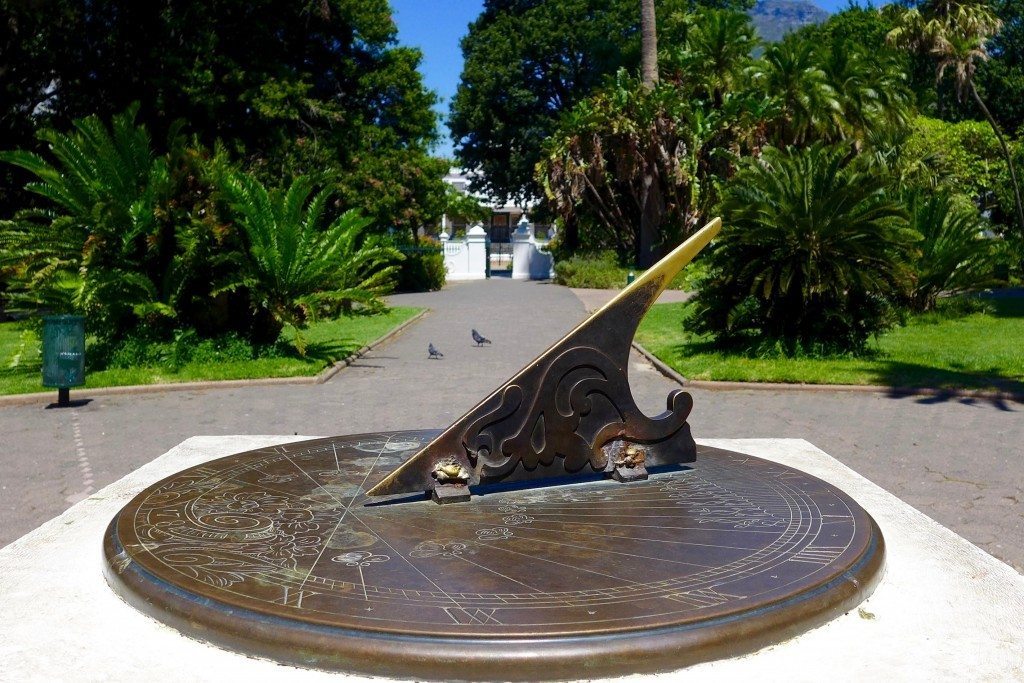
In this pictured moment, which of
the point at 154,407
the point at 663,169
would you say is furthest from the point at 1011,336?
the point at 663,169

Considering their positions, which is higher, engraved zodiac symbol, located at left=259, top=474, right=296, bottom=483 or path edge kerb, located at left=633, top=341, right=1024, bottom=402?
engraved zodiac symbol, located at left=259, top=474, right=296, bottom=483

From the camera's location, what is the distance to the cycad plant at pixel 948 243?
17.7m

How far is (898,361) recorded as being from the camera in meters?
13.0

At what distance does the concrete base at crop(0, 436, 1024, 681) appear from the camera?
3250 millimetres

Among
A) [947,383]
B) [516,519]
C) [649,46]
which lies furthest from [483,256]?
[516,519]

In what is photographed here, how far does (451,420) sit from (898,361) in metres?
7.10

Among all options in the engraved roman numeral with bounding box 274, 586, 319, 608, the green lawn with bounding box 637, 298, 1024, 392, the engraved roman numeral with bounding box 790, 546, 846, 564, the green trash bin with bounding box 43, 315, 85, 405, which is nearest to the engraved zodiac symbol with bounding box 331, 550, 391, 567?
the engraved roman numeral with bounding box 274, 586, 319, 608

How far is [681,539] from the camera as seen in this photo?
421 cm

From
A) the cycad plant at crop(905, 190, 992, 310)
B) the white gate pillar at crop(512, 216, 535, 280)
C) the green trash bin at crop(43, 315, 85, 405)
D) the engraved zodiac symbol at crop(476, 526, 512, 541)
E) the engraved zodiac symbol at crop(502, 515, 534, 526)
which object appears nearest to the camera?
the engraved zodiac symbol at crop(476, 526, 512, 541)

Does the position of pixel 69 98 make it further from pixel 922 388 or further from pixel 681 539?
pixel 681 539

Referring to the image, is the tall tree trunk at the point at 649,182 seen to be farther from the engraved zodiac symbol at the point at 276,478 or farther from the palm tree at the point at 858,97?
the engraved zodiac symbol at the point at 276,478

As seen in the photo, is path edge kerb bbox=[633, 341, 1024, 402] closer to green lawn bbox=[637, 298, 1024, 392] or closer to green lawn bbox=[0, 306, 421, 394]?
green lawn bbox=[637, 298, 1024, 392]

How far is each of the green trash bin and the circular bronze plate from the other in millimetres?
5166

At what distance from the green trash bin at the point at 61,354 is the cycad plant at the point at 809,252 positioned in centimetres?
829
